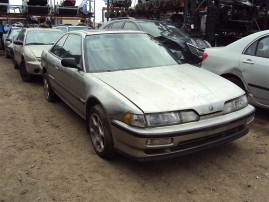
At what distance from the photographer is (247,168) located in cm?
353

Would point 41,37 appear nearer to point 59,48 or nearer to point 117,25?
point 117,25

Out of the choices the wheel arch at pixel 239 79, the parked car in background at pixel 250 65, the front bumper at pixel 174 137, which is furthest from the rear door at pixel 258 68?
the front bumper at pixel 174 137

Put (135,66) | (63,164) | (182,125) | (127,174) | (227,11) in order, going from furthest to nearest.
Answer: (227,11) → (135,66) → (63,164) → (127,174) → (182,125)

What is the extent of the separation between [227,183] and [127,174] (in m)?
1.03

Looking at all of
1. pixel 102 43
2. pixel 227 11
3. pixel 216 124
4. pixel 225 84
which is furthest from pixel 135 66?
pixel 227 11

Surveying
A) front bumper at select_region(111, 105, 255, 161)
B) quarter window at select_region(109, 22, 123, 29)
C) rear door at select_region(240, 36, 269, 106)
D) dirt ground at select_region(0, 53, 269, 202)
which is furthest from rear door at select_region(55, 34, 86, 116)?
quarter window at select_region(109, 22, 123, 29)

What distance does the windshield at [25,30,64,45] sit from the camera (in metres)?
8.69

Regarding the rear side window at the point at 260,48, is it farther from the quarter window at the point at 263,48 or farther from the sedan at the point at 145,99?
the sedan at the point at 145,99

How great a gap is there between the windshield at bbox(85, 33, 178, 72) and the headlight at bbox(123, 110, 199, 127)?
1163 mm

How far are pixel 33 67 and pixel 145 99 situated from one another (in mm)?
5170

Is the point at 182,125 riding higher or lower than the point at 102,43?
lower

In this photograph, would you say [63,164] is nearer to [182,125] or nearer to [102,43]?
[182,125]

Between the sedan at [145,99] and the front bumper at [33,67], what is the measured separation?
309 cm

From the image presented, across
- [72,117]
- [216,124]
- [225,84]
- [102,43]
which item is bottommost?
[72,117]
